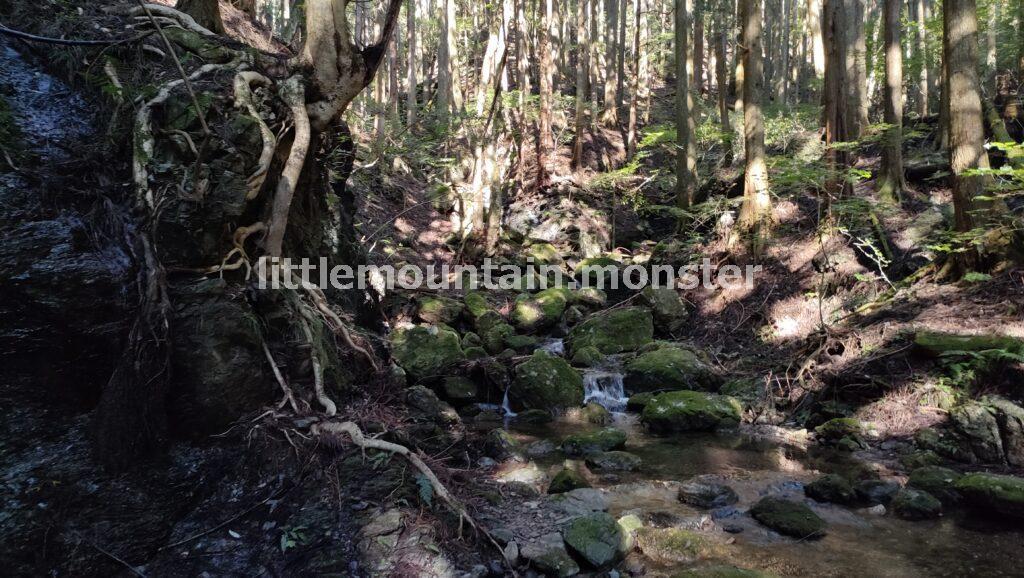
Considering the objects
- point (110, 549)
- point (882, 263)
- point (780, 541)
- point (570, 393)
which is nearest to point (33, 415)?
point (110, 549)

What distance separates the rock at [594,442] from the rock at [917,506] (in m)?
3.14

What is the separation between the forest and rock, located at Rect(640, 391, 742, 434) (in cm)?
3

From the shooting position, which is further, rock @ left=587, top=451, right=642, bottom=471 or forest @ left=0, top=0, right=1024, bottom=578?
rock @ left=587, top=451, right=642, bottom=471

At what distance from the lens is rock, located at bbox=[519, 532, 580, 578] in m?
4.33

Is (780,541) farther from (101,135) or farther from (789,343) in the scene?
(101,135)

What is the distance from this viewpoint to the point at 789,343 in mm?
9852

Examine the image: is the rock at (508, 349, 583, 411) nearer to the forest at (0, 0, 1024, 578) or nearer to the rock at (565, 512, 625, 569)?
the forest at (0, 0, 1024, 578)

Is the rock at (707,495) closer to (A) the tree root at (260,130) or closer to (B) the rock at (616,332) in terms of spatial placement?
(A) the tree root at (260,130)

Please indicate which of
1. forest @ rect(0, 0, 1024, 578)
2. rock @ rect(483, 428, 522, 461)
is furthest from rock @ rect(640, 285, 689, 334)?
rock @ rect(483, 428, 522, 461)

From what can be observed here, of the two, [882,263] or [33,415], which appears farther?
[882,263]

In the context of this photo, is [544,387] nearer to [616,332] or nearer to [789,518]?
[616,332]

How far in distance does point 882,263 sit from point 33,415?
11740mm

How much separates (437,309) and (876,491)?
29.5 ft

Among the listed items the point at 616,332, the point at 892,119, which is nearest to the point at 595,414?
the point at 616,332
